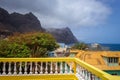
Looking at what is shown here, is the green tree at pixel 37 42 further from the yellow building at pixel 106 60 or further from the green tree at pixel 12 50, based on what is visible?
the yellow building at pixel 106 60

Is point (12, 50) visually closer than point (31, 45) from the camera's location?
Yes

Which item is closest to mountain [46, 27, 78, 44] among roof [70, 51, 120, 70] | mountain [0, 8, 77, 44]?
mountain [0, 8, 77, 44]

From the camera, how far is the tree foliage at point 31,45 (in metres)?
21.6

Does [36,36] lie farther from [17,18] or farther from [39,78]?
[17,18]

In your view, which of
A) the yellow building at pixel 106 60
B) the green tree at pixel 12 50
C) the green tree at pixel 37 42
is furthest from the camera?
the yellow building at pixel 106 60

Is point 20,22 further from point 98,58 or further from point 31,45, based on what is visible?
point 31,45

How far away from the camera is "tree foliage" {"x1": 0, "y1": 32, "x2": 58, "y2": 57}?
21628 millimetres

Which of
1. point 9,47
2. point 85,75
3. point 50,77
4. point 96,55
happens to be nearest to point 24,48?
point 9,47

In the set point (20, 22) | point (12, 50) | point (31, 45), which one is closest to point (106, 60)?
point (31, 45)

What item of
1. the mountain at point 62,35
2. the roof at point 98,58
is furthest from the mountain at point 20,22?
the roof at point 98,58

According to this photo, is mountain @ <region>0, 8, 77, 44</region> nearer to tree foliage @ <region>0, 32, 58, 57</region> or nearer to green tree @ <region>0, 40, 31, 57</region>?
tree foliage @ <region>0, 32, 58, 57</region>

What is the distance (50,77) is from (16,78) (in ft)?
3.37

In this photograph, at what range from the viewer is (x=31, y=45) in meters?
25.1

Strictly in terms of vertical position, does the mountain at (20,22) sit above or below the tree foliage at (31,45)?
above
